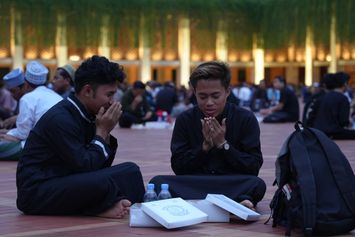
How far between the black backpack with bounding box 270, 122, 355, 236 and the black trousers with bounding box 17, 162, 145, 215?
3.66 ft

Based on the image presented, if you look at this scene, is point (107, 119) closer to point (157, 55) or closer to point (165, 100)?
point (165, 100)

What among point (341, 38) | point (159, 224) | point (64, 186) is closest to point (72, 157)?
point (64, 186)

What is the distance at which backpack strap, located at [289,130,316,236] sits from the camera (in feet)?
16.4

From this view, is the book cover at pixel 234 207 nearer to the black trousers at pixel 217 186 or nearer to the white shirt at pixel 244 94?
the black trousers at pixel 217 186

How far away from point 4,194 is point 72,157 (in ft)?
6.45

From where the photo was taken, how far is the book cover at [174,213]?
534 centimetres

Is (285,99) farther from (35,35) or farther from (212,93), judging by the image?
(35,35)

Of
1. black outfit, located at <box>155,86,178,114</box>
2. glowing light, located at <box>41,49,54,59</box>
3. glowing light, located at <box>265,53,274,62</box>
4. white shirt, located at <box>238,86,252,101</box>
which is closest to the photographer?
black outfit, located at <box>155,86,178,114</box>

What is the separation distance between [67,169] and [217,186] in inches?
40.3

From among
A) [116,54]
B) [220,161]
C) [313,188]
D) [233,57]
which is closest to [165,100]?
[220,161]

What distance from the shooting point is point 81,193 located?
5750 millimetres

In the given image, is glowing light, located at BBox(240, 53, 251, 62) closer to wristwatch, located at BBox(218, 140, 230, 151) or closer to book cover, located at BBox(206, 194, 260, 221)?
wristwatch, located at BBox(218, 140, 230, 151)

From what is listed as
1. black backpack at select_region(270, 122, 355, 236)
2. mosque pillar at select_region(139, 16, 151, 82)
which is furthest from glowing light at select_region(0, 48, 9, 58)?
black backpack at select_region(270, 122, 355, 236)

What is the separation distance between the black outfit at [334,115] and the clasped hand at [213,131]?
8776mm
